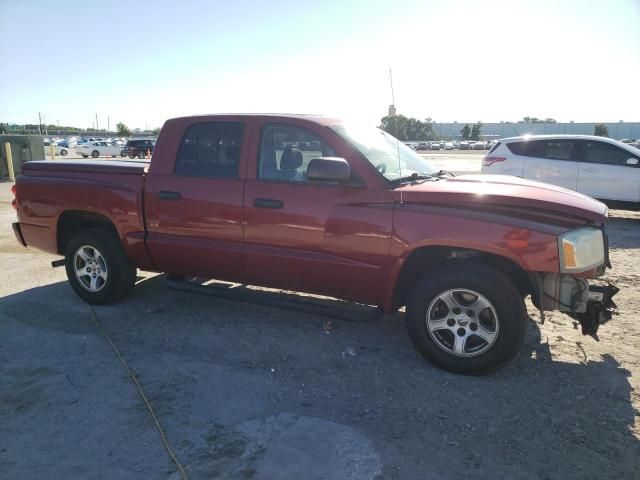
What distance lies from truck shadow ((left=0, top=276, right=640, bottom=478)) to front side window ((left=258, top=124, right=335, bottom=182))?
1440 millimetres

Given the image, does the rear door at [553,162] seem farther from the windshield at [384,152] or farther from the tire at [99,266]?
the tire at [99,266]

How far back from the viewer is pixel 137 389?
352 cm

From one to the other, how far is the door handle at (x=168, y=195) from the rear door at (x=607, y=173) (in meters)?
8.76

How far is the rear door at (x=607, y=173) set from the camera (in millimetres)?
10078

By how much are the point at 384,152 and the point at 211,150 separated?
1593mm

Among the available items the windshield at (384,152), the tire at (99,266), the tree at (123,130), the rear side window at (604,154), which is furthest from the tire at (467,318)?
the tree at (123,130)

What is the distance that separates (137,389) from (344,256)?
182 cm

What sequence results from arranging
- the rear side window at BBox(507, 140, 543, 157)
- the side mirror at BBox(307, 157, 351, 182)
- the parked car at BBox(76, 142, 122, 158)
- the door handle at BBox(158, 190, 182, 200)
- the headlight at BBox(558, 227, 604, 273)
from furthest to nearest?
the parked car at BBox(76, 142, 122, 158) → the rear side window at BBox(507, 140, 543, 157) → the door handle at BBox(158, 190, 182, 200) → the side mirror at BBox(307, 157, 351, 182) → the headlight at BBox(558, 227, 604, 273)

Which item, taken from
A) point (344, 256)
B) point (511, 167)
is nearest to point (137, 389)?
point (344, 256)

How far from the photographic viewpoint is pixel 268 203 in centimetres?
422

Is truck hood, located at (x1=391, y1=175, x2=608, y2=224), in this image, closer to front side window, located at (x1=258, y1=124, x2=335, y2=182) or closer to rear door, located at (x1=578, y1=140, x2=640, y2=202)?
front side window, located at (x1=258, y1=124, x2=335, y2=182)

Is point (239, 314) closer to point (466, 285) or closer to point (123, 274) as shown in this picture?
point (123, 274)

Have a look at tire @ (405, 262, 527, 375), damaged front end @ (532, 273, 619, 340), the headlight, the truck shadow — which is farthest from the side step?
the headlight

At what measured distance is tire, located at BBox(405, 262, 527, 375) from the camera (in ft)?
11.7
